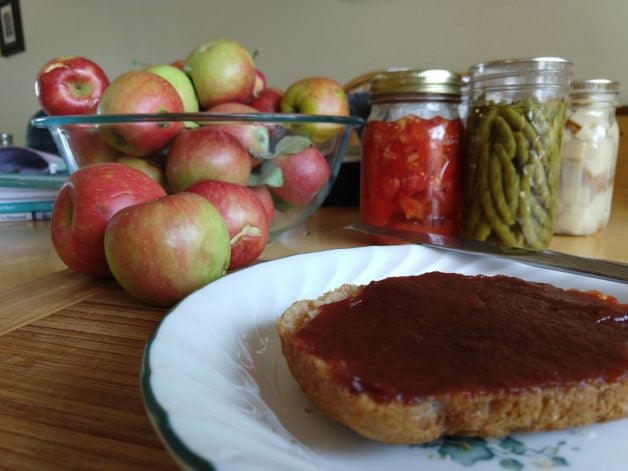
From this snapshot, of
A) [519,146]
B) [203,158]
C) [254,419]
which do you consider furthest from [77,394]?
[519,146]

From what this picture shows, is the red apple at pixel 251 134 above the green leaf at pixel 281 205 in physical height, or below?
above

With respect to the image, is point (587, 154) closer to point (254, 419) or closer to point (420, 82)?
point (420, 82)

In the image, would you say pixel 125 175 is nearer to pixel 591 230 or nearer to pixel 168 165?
pixel 168 165

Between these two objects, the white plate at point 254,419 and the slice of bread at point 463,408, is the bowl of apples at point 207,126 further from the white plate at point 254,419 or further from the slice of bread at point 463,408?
the slice of bread at point 463,408

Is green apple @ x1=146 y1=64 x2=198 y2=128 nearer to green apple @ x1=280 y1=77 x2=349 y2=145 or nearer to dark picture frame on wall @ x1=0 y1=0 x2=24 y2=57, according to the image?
green apple @ x1=280 y1=77 x2=349 y2=145

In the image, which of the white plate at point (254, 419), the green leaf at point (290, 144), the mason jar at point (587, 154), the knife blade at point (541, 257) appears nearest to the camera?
the white plate at point (254, 419)

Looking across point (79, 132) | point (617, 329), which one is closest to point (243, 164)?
point (79, 132)

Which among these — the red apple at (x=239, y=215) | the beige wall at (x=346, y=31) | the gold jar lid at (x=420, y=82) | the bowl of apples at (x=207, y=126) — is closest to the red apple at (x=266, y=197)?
the bowl of apples at (x=207, y=126)
